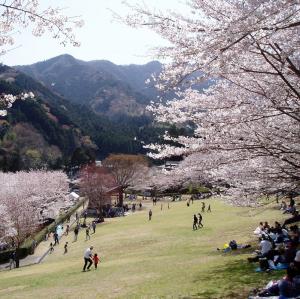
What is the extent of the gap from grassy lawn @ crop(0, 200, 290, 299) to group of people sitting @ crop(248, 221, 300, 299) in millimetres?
607

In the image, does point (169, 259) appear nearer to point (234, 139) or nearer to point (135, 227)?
point (234, 139)

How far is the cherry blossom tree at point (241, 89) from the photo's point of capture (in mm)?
5316

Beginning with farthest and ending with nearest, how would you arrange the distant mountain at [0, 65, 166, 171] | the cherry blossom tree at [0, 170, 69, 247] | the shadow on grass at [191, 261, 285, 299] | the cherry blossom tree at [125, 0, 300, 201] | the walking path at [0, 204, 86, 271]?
the distant mountain at [0, 65, 166, 171]
the cherry blossom tree at [0, 170, 69, 247]
the walking path at [0, 204, 86, 271]
the shadow on grass at [191, 261, 285, 299]
the cherry blossom tree at [125, 0, 300, 201]

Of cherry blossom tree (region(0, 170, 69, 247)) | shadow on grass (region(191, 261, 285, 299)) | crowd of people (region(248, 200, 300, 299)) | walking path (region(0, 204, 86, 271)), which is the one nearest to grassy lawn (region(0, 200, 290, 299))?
shadow on grass (region(191, 261, 285, 299))

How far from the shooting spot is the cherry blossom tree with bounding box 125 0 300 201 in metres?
5.32

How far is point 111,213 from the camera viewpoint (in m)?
51.0

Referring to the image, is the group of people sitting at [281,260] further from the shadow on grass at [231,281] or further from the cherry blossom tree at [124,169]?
the cherry blossom tree at [124,169]

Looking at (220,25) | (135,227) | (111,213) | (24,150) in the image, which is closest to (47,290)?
(220,25)

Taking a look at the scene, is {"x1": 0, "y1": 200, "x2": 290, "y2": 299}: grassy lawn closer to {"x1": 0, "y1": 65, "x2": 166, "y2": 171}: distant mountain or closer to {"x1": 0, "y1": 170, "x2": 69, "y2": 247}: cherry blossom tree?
{"x1": 0, "y1": 170, "x2": 69, "y2": 247}: cherry blossom tree

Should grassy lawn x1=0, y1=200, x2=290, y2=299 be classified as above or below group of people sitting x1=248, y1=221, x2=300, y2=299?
below

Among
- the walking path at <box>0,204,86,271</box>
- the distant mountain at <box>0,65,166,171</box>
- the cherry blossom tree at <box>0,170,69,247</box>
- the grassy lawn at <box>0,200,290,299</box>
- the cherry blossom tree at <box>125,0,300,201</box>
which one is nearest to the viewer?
the cherry blossom tree at <box>125,0,300,201</box>

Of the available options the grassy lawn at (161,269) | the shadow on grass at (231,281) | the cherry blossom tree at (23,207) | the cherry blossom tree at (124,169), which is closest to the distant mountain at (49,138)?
→ the cherry blossom tree at (124,169)

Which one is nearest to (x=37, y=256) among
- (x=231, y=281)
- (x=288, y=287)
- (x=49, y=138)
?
(x=231, y=281)

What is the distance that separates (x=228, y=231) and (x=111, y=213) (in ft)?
92.1
